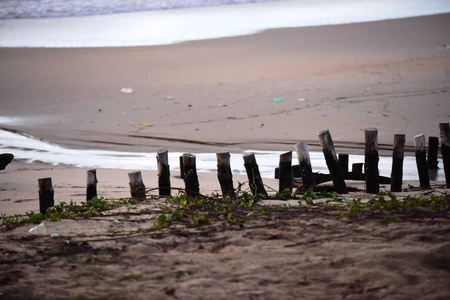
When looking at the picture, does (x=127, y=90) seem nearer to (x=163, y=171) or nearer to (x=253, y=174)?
(x=163, y=171)

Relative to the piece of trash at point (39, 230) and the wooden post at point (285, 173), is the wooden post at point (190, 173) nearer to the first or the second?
the wooden post at point (285, 173)

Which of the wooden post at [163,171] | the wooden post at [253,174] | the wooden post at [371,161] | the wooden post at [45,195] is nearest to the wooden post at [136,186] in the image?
the wooden post at [163,171]

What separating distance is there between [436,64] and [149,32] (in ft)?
37.0

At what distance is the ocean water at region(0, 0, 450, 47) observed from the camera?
77.9 feet

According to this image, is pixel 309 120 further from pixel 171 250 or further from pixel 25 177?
pixel 171 250

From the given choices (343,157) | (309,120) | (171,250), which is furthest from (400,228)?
(309,120)

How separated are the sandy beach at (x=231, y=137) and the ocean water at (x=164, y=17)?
157 cm

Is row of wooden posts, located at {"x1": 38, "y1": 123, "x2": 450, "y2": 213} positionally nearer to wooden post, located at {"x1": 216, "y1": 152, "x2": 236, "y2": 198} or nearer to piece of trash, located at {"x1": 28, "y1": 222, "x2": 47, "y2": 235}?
wooden post, located at {"x1": 216, "y1": 152, "x2": 236, "y2": 198}

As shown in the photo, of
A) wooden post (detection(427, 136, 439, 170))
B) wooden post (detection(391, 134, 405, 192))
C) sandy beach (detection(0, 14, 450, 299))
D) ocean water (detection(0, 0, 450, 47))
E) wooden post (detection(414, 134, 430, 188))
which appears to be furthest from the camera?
ocean water (detection(0, 0, 450, 47))

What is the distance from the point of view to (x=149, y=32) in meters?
24.7

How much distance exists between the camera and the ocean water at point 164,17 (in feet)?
77.9

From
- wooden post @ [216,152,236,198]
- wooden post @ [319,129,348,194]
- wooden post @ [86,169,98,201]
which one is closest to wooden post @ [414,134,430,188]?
wooden post @ [319,129,348,194]

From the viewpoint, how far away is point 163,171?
7.57 metres

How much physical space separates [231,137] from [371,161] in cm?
526
